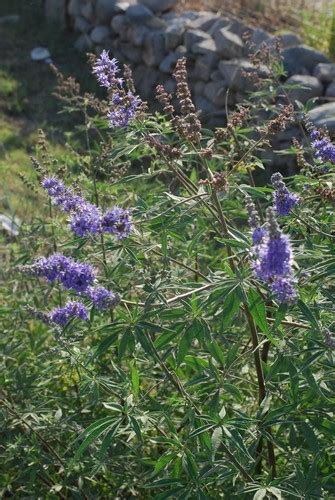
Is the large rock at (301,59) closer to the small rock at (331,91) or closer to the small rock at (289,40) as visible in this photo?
the small rock at (289,40)

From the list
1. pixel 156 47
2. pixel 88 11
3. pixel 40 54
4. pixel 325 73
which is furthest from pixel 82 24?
pixel 325 73

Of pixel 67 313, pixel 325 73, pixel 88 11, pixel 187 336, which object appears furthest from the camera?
pixel 88 11

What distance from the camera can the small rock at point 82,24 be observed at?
11.0 meters

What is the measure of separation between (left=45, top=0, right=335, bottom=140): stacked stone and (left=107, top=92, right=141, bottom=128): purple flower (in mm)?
4344

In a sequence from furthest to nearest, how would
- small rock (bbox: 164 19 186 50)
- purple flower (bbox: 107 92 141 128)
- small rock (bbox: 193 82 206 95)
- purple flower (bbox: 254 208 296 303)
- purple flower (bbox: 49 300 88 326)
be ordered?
small rock (bbox: 164 19 186 50) → small rock (bbox: 193 82 206 95) → purple flower (bbox: 107 92 141 128) → purple flower (bbox: 49 300 88 326) → purple flower (bbox: 254 208 296 303)

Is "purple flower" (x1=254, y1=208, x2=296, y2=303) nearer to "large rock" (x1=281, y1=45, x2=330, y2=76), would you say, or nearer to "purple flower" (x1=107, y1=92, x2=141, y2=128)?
"purple flower" (x1=107, y1=92, x2=141, y2=128)

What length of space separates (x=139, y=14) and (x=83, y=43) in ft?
3.11

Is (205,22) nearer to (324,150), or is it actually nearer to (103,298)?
(324,150)

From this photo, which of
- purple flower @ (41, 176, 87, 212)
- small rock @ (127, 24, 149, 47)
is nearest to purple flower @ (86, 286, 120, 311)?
purple flower @ (41, 176, 87, 212)

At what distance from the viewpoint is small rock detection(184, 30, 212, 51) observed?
9352 millimetres

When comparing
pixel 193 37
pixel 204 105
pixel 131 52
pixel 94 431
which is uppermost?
pixel 94 431

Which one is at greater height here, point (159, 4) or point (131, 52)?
point (159, 4)

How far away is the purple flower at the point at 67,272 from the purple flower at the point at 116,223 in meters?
0.14

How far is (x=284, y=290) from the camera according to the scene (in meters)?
2.44
